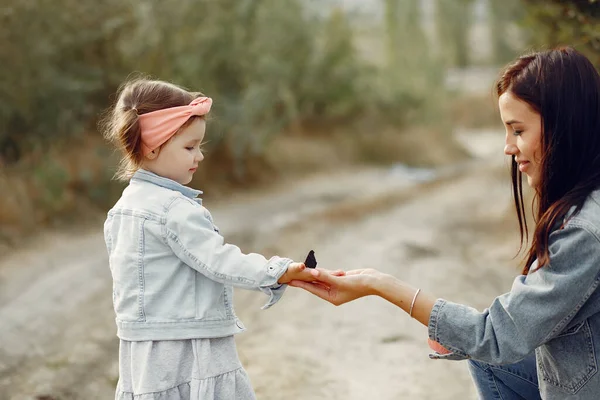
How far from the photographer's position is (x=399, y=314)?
5.30 meters

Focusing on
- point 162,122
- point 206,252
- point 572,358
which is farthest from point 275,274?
point 572,358

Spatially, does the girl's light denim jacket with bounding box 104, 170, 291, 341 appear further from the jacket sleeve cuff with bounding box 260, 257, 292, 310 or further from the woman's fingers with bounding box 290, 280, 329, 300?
the woman's fingers with bounding box 290, 280, 329, 300

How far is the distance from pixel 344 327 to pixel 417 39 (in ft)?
49.6

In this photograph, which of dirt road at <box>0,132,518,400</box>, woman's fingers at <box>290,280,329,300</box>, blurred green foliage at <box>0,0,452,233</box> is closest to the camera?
woman's fingers at <box>290,280,329,300</box>

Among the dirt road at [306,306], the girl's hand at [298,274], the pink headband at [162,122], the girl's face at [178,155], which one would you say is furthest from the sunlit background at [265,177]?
the pink headband at [162,122]

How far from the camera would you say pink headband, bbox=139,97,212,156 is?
96.9 inches

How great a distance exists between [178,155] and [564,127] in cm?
115

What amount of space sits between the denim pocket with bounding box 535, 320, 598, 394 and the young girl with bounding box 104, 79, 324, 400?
0.80 m

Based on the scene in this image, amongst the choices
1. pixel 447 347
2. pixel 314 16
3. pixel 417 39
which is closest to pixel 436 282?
pixel 447 347

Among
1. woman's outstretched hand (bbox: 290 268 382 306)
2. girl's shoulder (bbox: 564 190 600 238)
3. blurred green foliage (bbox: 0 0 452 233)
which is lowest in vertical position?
girl's shoulder (bbox: 564 190 600 238)

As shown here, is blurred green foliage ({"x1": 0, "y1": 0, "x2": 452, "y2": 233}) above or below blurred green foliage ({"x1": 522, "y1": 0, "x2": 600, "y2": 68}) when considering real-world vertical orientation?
above

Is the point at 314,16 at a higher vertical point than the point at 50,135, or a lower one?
higher

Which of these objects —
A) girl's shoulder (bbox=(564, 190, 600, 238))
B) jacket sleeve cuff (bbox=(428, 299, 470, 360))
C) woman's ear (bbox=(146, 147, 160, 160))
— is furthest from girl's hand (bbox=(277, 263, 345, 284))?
girl's shoulder (bbox=(564, 190, 600, 238))

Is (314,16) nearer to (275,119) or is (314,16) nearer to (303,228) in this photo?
(275,119)
